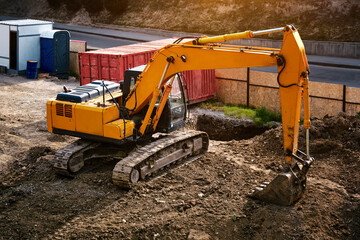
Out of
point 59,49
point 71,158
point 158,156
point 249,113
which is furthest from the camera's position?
point 59,49

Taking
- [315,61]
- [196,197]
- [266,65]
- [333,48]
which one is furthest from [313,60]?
[196,197]

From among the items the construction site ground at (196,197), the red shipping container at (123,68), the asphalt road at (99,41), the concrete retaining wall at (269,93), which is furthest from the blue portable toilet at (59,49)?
the construction site ground at (196,197)

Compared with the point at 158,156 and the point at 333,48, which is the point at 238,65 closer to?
the point at 158,156

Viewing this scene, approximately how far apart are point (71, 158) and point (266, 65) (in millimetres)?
5448

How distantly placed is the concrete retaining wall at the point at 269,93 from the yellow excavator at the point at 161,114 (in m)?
5.62

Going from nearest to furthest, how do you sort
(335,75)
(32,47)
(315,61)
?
(335,75), (32,47), (315,61)

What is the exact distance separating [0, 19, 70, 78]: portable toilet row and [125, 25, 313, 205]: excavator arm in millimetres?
14403

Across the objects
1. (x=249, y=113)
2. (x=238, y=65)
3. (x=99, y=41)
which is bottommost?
(x=249, y=113)

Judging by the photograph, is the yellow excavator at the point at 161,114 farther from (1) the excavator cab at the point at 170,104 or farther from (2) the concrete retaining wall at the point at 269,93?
(2) the concrete retaining wall at the point at 269,93

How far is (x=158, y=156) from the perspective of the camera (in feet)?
44.9

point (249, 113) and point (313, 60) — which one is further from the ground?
point (313, 60)

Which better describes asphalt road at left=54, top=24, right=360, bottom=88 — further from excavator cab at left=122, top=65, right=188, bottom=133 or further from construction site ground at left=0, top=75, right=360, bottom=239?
excavator cab at left=122, top=65, right=188, bottom=133

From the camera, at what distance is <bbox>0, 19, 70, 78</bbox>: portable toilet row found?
27.0 metres

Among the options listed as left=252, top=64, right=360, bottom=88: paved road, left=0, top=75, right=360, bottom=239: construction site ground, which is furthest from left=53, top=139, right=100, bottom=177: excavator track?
left=252, top=64, right=360, bottom=88: paved road
